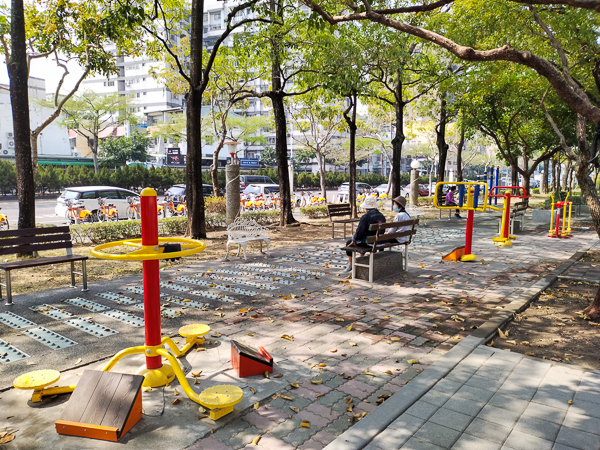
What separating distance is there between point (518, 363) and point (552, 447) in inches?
56.1

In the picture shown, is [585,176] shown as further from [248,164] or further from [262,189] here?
[248,164]

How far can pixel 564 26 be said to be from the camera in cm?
1165

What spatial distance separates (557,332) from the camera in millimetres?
5113

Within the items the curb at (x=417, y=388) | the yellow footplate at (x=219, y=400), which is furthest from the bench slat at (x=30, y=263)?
the curb at (x=417, y=388)

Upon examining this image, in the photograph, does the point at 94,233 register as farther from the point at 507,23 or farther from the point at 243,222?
the point at 507,23

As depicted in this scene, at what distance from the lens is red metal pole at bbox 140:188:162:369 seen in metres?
3.35

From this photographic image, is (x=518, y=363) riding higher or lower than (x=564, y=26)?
lower

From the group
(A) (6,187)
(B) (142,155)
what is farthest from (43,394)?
(B) (142,155)

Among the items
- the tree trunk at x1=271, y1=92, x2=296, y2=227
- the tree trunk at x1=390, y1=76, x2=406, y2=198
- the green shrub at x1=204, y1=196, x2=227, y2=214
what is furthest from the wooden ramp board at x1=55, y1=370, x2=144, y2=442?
the tree trunk at x1=390, y1=76, x2=406, y2=198

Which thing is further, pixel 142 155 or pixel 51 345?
pixel 142 155

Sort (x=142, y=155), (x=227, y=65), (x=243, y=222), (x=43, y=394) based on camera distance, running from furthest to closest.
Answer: (x=142, y=155) → (x=227, y=65) → (x=243, y=222) → (x=43, y=394)

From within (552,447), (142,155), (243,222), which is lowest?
(552,447)

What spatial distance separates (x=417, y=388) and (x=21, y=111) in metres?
9.39

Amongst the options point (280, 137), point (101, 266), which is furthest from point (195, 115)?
point (101, 266)
